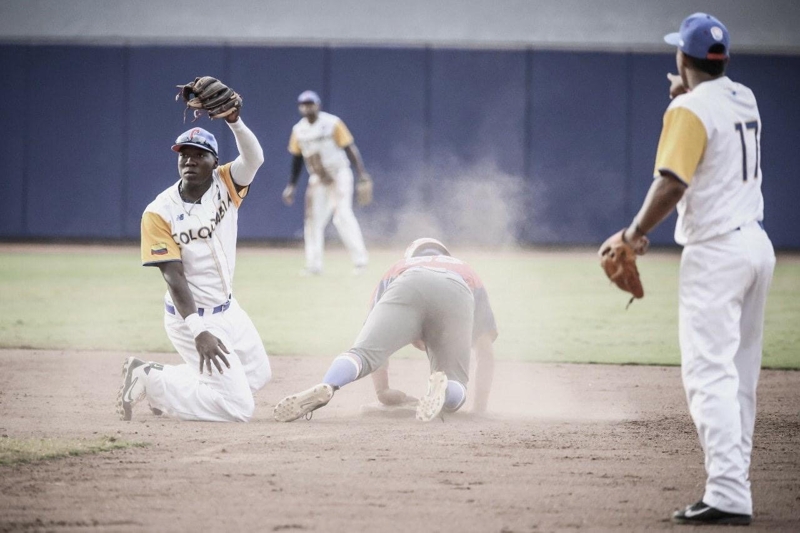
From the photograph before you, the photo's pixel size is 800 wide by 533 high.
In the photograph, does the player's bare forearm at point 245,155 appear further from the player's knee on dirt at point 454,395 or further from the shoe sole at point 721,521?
the shoe sole at point 721,521

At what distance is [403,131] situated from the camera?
22.0m

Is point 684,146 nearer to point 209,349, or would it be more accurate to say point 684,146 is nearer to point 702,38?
point 702,38

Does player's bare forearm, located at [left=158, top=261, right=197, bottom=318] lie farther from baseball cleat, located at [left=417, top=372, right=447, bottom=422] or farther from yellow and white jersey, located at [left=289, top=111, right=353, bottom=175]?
yellow and white jersey, located at [left=289, top=111, right=353, bottom=175]

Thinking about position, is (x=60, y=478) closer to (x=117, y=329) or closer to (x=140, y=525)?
(x=140, y=525)

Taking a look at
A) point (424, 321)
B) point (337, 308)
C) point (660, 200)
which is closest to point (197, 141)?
point (424, 321)

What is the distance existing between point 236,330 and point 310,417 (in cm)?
66

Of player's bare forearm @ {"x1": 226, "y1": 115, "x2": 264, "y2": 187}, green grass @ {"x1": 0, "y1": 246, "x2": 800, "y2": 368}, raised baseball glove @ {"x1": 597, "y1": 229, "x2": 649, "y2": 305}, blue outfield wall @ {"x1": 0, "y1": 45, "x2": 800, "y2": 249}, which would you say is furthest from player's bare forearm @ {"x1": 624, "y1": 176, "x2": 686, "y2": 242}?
blue outfield wall @ {"x1": 0, "y1": 45, "x2": 800, "y2": 249}

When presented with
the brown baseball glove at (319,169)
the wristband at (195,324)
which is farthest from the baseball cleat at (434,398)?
the brown baseball glove at (319,169)

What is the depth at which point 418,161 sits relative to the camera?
72.0 ft

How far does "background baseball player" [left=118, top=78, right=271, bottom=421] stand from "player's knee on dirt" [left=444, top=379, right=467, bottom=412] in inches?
43.6

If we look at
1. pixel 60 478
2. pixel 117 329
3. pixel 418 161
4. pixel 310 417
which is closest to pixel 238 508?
pixel 60 478

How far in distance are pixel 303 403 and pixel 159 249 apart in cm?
114

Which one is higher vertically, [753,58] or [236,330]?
[753,58]

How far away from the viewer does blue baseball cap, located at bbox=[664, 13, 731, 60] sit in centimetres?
414
